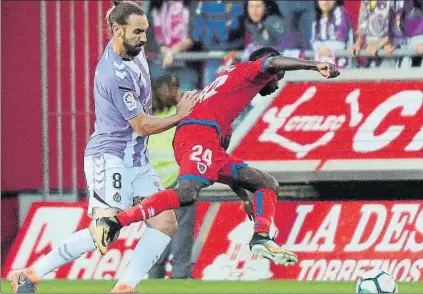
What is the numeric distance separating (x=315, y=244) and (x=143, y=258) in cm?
315

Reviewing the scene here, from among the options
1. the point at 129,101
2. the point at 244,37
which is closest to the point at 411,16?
the point at 244,37

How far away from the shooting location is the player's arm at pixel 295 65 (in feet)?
29.9

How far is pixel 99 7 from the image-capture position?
1480cm

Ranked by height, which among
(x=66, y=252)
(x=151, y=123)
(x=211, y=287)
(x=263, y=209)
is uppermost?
(x=151, y=123)

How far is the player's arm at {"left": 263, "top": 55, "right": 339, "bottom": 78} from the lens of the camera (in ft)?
29.9

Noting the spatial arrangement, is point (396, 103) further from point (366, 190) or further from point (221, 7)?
point (221, 7)

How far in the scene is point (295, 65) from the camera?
30.7ft

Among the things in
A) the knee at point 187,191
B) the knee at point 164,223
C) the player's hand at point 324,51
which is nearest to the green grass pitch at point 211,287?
the knee at point 187,191

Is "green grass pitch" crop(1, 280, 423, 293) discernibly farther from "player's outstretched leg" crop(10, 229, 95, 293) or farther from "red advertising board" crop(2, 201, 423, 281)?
"player's outstretched leg" crop(10, 229, 95, 293)

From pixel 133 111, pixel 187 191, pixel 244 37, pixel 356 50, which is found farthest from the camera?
pixel 244 37

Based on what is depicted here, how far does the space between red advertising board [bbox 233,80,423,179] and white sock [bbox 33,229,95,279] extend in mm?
3392

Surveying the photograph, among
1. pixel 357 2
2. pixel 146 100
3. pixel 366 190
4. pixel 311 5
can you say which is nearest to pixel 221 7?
pixel 311 5

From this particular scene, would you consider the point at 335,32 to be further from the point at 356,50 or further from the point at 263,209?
the point at 263,209

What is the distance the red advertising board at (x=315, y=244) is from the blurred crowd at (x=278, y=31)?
5.66 ft
